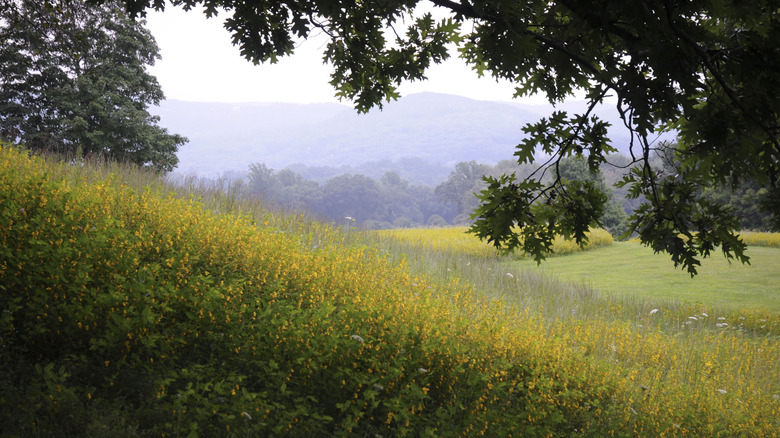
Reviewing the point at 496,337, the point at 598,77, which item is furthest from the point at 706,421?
the point at 598,77

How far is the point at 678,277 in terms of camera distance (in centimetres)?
1174

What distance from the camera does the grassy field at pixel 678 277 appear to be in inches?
384

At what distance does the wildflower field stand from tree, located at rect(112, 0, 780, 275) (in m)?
1.40

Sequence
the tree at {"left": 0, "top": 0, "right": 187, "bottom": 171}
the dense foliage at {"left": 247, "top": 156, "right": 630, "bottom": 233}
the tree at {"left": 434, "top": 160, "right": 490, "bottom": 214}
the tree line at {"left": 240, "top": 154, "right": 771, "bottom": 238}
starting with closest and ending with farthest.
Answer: the tree at {"left": 0, "top": 0, "right": 187, "bottom": 171}, the tree at {"left": 434, "top": 160, "right": 490, "bottom": 214}, the tree line at {"left": 240, "top": 154, "right": 771, "bottom": 238}, the dense foliage at {"left": 247, "top": 156, "right": 630, "bottom": 233}

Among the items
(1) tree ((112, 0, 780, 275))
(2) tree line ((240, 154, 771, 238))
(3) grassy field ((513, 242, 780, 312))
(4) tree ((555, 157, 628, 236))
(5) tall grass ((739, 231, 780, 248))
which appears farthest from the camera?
(2) tree line ((240, 154, 771, 238))

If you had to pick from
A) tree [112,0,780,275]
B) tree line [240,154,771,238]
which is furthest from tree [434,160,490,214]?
tree [112,0,780,275]

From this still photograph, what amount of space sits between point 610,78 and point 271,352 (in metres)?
3.03

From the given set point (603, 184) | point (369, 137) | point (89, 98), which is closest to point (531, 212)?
point (89, 98)

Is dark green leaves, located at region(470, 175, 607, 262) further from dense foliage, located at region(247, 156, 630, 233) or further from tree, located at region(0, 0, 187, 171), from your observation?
dense foliage, located at region(247, 156, 630, 233)

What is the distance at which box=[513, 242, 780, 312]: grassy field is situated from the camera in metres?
9.74

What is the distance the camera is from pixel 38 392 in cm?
287

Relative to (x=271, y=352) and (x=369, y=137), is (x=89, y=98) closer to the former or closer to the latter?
(x=271, y=352)

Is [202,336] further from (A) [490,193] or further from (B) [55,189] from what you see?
(B) [55,189]

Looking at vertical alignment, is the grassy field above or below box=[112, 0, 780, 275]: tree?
below
